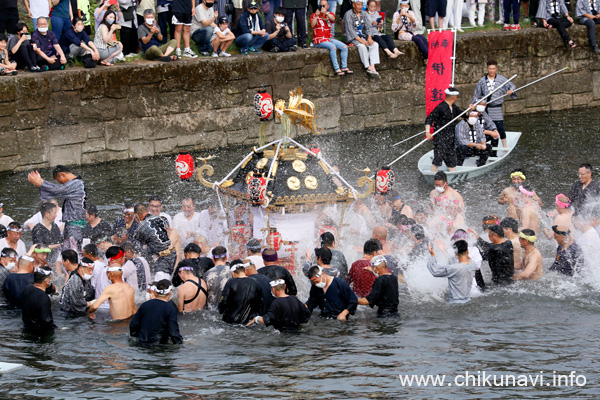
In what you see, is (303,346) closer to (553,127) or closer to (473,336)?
(473,336)

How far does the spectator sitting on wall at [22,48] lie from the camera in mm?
17641

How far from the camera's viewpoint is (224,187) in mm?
11758

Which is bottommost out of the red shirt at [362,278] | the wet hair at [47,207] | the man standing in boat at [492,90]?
the red shirt at [362,278]

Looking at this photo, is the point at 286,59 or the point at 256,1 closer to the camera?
the point at 286,59

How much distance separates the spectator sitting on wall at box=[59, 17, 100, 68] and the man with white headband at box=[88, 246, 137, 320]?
868 cm

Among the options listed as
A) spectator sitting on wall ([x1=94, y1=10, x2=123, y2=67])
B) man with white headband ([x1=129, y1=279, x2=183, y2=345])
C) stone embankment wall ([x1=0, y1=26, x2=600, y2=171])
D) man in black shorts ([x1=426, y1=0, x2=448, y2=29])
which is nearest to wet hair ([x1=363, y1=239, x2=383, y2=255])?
man with white headband ([x1=129, y1=279, x2=183, y2=345])

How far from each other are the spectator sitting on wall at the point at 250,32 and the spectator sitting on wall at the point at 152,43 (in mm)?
1588

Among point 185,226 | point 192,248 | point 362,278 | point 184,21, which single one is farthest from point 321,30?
point 362,278

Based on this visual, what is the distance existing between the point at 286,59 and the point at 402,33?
3.24 m

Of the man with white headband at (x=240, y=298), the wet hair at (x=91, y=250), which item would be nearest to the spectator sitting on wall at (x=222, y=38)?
the wet hair at (x=91, y=250)

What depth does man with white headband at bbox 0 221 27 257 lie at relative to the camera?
11.9m

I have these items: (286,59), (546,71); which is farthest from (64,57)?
(546,71)

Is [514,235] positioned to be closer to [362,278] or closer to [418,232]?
[418,232]

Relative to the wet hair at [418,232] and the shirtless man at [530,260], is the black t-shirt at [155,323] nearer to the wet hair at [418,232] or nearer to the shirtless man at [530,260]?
the wet hair at [418,232]
